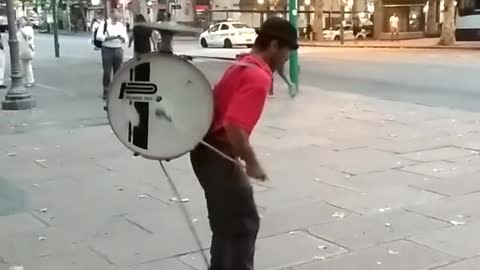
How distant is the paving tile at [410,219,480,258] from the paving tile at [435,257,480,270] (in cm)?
10

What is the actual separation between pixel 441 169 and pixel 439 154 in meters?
0.89

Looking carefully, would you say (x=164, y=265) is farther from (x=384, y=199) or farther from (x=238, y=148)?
(x=384, y=199)

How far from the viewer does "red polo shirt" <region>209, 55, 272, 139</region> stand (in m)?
3.74

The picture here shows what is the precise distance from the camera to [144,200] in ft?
23.6

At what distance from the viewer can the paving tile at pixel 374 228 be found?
19.1ft

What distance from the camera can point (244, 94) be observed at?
3.74 m

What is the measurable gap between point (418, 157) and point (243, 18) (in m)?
47.0

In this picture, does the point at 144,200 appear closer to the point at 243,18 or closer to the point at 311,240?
the point at 311,240

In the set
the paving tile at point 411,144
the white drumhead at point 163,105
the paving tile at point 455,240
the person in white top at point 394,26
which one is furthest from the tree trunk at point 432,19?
the white drumhead at point 163,105

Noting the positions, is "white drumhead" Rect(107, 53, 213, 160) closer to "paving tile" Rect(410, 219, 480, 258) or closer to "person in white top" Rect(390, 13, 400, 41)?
"paving tile" Rect(410, 219, 480, 258)

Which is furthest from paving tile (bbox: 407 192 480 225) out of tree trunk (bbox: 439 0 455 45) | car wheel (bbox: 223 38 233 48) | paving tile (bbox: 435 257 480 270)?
car wheel (bbox: 223 38 233 48)

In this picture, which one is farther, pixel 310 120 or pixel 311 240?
pixel 310 120

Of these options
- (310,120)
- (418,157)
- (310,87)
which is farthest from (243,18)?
(418,157)

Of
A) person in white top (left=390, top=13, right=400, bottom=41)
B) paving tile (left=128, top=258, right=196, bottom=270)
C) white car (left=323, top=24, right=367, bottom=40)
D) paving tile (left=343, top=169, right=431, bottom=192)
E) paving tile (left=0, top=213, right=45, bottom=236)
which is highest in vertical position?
person in white top (left=390, top=13, right=400, bottom=41)
